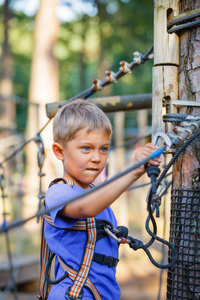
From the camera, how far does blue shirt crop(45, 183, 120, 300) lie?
1296 millimetres

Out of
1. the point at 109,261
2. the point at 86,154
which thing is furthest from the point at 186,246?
the point at 86,154

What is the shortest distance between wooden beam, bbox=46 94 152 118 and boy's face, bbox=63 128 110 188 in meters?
0.79

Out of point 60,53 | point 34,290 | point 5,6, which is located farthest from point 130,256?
point 60,53

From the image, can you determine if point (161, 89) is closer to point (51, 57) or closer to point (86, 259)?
point (86, 259)

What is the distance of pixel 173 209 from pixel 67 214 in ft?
1.52

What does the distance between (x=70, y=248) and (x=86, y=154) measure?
0.33m

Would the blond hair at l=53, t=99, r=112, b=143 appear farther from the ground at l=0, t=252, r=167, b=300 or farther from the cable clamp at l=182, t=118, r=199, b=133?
the ground at l=0, t=252, r=167, b=300

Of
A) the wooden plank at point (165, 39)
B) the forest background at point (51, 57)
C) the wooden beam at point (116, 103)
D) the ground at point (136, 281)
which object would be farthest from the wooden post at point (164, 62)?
the forest background at point (51, 57)

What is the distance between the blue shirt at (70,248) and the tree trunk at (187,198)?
0.84ft

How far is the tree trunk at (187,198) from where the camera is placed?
1.42 m

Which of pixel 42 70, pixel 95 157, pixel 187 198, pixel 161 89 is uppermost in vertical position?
pixel 42 70

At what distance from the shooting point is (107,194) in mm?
1150

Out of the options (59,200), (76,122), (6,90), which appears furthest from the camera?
(6,90)

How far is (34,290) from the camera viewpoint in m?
5.46
